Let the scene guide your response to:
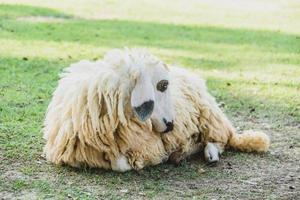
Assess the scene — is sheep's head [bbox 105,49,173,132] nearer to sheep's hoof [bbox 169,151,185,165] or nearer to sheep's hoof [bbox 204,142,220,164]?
sheep's hoof [bbox 169,151,185,165]

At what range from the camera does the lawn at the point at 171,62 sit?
5.57 metres

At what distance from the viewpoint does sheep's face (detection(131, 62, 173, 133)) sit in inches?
215

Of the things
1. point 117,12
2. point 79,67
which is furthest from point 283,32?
point 79,67

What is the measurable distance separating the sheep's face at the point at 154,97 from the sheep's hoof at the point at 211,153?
589 mm

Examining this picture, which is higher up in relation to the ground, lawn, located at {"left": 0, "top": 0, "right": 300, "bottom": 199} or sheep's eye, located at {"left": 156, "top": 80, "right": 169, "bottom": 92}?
sheep's eye, located at {"left": 156, "top": 80, "right": 169, "bottom": 92}

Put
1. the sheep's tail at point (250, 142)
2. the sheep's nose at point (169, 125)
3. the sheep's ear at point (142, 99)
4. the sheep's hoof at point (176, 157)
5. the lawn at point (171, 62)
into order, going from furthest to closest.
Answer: the sheep's tail at point (250, 142) → the sheep's hoof at point (176, 157) → the sheep's nose at point (169, 125) → the lawn at point (171, 62) → the sheep's ear at point (142, 99)

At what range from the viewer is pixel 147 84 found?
5.51 metres

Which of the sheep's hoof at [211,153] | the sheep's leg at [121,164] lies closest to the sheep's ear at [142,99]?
the sheep's leg at [121,164]

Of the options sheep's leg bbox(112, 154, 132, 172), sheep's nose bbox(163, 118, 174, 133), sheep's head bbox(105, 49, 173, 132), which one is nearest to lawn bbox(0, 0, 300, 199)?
sheep's leg bbox(112, 154, 132, 172)

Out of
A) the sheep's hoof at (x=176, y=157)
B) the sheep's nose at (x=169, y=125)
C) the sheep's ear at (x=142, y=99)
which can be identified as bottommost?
the sheep's hoof at (x=176, y=157)

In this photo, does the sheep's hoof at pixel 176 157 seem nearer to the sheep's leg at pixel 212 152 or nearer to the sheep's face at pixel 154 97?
the sheep's leg at pixel 212 152

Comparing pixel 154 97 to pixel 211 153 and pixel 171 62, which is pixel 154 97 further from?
pixel 171 62

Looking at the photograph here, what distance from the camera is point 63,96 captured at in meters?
5.93

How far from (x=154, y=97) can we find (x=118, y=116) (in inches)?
13.0
